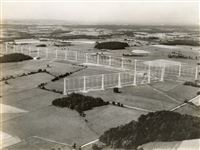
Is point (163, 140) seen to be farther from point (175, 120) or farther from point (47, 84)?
point (47, 84)

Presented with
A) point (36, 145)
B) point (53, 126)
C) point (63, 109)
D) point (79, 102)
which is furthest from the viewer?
point (79, 102)

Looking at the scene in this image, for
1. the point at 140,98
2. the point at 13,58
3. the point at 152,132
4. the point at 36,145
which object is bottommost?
the point at 36,145

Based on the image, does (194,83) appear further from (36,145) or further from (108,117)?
(36,145)

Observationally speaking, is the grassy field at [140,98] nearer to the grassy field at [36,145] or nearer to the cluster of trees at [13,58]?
the grassy field at [36,145]

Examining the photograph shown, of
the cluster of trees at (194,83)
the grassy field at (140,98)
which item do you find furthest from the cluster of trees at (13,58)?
the cluster of trees at (194,83)

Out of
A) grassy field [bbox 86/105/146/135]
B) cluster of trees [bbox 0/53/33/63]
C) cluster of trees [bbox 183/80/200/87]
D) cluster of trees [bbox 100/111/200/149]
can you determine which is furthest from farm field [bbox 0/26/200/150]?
cluster of trees [bbox 0/53/33/63]

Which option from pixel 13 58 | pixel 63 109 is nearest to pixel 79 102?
pixel 63 109

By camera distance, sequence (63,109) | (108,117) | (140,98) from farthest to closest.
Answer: (140,98) → (63,109) → (108,117)
